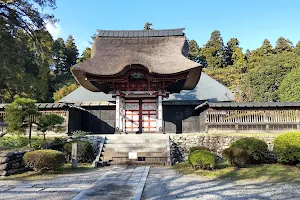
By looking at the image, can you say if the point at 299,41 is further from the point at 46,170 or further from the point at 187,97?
the point at 46,170

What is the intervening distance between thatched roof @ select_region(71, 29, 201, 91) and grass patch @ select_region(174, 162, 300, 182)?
6.74 meters

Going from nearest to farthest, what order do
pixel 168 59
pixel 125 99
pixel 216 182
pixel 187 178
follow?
pixel 216 182
pixel 187 178
pixel 168 59
pixel 125 99

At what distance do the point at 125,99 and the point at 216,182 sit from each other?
1126 cm

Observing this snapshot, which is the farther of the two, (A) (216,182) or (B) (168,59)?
(B) (168,59)

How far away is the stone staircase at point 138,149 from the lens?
12273 millimetres

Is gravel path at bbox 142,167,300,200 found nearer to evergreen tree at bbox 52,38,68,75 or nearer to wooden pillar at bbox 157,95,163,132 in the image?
wooden pillar at bbox 157,95,163,132

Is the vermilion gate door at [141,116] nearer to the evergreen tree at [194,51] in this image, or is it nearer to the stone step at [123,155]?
the stone step at [123,155]

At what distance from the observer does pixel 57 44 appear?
44.0 metres

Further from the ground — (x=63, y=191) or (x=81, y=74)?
(x=81, y=74)

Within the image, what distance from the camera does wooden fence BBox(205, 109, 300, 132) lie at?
15.6 meters

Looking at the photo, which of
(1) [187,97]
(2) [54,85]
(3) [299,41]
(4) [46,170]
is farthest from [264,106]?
(3) [299,41]

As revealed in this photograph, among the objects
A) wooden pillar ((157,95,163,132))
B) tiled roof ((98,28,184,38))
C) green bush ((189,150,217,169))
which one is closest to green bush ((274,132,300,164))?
green bush ((189,150,217,169))

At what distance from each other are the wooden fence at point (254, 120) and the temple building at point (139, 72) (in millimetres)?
2880

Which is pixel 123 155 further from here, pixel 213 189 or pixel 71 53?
pixel 71 53
